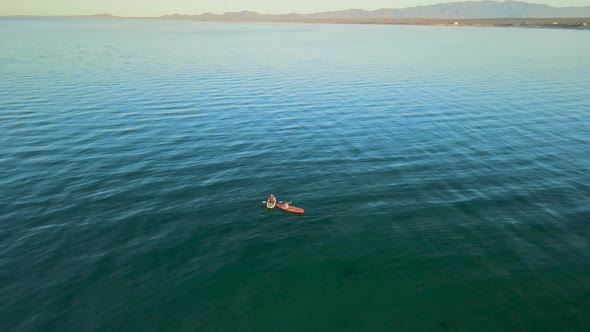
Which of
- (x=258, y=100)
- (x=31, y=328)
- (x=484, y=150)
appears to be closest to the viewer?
(x=31, y=328)

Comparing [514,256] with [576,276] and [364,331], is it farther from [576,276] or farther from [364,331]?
[364,331]

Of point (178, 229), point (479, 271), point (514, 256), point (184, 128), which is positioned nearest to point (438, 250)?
point (479, 271)

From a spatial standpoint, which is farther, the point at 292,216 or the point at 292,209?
the point at 292,209

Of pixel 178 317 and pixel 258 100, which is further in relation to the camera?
pixel 258 100

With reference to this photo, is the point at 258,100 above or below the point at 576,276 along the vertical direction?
above

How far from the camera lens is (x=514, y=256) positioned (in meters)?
27.0

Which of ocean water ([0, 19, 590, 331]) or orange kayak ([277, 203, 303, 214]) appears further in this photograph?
orange kayak ([277, 203, 303, 214])

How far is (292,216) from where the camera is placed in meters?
31.9

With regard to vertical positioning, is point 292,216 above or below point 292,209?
below

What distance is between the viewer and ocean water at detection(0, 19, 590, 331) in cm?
2261

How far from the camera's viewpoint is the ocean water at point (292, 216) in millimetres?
22609

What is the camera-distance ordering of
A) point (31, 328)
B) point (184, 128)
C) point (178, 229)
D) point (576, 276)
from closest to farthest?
point (31, 328)
point (576, 276)
point (178, 229)
point (184, 128)

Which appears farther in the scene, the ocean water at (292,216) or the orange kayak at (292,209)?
the orange kayak at (292,209)

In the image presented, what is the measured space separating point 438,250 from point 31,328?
94.6 feet
